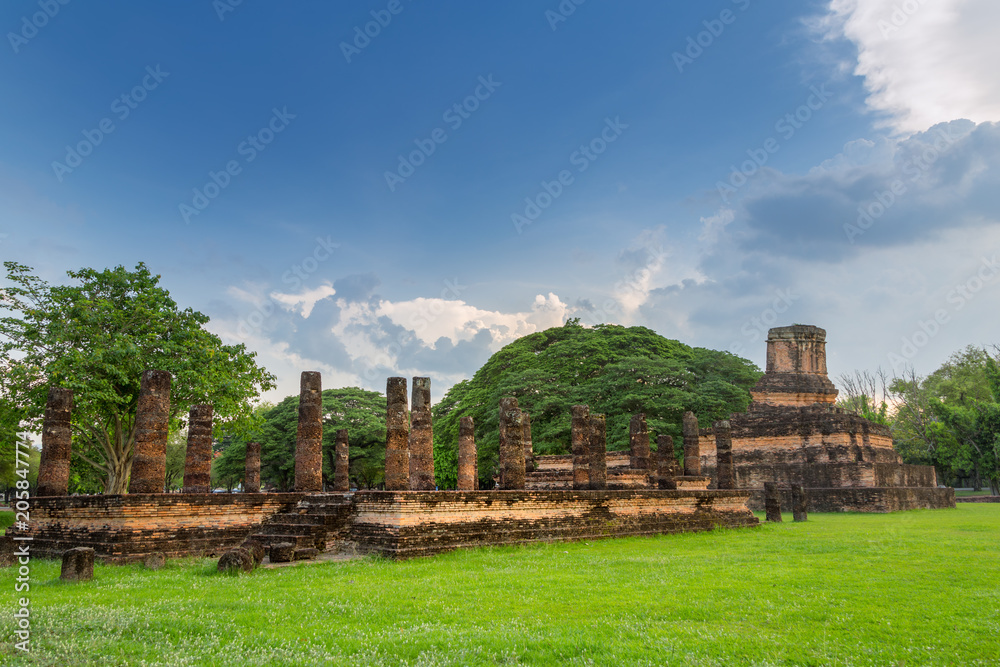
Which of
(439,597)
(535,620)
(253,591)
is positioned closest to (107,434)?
(253,591)

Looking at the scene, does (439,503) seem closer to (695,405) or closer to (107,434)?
(107,434)

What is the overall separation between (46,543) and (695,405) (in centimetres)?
2853

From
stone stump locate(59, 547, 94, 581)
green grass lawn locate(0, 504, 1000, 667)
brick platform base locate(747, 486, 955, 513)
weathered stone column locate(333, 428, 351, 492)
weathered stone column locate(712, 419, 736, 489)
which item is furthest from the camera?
brick platform base locate(747, 486, 955, 513)

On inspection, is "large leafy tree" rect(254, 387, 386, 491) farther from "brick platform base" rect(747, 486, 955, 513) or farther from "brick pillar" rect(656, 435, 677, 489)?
"brick platform base" rect(747, 486, 955, 513)

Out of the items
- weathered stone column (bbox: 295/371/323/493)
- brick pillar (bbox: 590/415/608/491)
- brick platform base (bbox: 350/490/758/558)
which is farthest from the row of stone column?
brick pillar (bbox: 590/415/608/491)

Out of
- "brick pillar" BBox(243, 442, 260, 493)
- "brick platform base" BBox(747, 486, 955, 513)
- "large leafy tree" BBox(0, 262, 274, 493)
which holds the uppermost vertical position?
"large leafy tree" BBox(0, 262, 274, 493)

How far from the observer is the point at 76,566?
36.6 feet

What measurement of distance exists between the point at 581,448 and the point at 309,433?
26.5 ft

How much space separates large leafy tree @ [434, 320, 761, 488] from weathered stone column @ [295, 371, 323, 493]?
17.0 m

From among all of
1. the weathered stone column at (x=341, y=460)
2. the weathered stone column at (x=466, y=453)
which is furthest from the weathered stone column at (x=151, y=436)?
the weathered stone column at (x=341, y=460)

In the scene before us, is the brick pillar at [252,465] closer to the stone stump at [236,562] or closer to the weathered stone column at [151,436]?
the weathered stone column at [151,436]

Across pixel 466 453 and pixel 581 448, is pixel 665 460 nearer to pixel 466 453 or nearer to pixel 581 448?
pixel 581 448

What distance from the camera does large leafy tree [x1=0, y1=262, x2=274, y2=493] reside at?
68.4 ft

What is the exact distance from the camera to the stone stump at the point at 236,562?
470 inches
